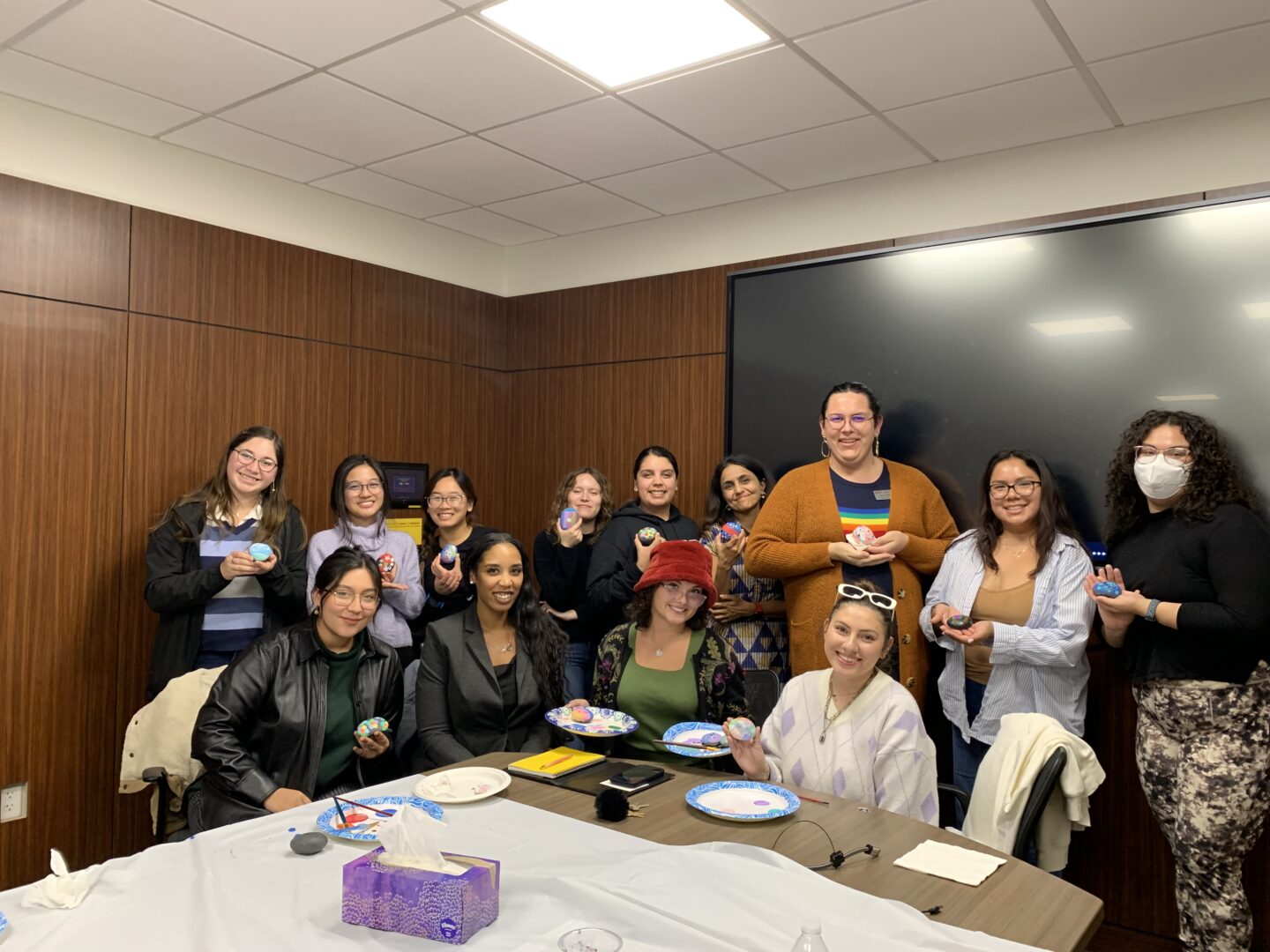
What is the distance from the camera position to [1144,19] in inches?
A: 107

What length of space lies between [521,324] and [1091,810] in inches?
150

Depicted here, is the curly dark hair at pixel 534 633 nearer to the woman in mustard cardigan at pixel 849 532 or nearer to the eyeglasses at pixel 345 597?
the eyeglasses at pixel 345 597

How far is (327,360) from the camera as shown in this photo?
14.7 ft

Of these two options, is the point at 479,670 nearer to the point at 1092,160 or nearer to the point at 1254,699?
the point at 1254,699

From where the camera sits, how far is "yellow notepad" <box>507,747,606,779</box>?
220 centimetres

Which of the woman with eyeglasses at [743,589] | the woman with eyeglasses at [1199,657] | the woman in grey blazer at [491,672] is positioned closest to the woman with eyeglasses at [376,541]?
the woman in grey blazer at [491,672]

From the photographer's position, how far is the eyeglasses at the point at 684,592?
2.82 m

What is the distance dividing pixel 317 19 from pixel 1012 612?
285 centimetres

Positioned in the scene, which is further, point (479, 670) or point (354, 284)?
point (354, 284)

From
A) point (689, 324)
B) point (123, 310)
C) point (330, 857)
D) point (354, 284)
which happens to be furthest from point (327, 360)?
point (330, 857)

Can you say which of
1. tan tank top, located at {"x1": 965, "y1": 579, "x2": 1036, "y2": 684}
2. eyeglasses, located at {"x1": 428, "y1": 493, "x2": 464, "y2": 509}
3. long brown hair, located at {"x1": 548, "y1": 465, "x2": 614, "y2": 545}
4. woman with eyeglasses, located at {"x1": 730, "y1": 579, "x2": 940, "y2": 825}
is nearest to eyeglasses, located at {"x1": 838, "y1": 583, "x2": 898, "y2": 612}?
woman with eyeglasses, located at {"x1": 730, "y1": 579, "x2": 940, "y2": 825}

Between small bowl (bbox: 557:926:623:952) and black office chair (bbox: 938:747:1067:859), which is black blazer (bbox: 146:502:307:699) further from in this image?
black office chair (bbox: 938:747:1067:859)

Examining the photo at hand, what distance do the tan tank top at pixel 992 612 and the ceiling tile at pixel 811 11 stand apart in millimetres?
1827

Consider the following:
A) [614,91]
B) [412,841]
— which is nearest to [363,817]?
[412,841]
